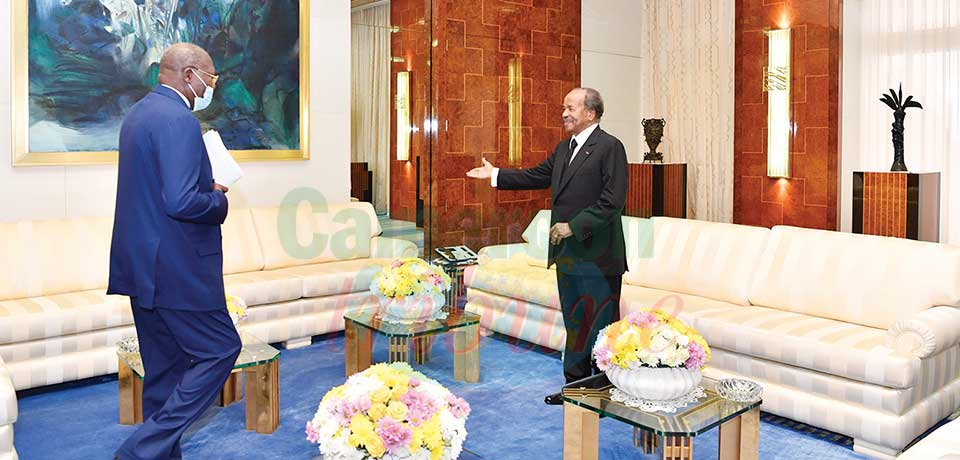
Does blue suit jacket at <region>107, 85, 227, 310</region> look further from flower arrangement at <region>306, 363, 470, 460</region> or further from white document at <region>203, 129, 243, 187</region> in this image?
flower arrangement at <region>306, 363, 470, 460</region>

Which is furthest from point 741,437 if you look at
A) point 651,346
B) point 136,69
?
point 136,69

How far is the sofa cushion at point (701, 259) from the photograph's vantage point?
15.5 feet

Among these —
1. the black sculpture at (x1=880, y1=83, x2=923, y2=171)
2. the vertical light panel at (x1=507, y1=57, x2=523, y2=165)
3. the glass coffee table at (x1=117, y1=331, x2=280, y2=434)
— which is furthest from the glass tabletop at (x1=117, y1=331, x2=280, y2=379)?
the black sculpture at (x1=880, y1=83, x2=923, y2=171)

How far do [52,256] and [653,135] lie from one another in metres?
5.65

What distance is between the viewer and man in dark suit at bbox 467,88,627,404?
12.6 feet

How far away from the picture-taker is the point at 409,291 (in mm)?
4410

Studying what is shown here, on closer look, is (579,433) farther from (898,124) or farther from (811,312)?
(898,124)

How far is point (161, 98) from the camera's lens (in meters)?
2.99

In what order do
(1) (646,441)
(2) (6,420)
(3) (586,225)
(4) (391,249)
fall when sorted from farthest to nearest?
1. (4) (391,249)
2. (3) (586,225)
3. (1) (646,441)
4. (2) (6,420)

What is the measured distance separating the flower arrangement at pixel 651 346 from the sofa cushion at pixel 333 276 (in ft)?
8.64

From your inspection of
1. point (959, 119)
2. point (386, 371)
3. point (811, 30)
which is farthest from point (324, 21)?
point (959, 119)

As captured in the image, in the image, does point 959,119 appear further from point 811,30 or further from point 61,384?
point 61,384

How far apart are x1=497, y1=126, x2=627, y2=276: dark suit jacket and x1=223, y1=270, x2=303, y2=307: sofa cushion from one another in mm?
2031

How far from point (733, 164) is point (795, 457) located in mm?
5272
